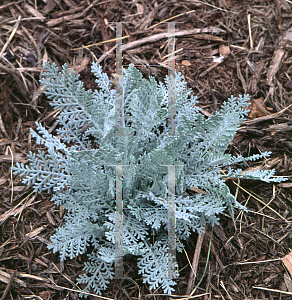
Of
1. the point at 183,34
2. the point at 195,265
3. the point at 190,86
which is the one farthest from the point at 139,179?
the point at 183,34

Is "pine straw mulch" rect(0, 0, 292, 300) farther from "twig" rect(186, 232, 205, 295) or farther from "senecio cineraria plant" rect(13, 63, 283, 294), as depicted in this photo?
"senecio cineraria plant" rect(13, 63, 283, 294)

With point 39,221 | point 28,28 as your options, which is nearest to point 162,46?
point 28,28

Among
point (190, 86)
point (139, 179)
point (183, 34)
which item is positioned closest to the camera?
point (139, 179)

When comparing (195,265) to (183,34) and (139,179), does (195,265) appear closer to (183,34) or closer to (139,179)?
(139,179)

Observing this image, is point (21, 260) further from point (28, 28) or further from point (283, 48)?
point (283, 48)

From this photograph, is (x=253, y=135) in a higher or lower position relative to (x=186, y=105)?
lower

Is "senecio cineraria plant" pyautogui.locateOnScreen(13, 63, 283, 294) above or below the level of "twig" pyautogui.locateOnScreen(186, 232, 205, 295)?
above

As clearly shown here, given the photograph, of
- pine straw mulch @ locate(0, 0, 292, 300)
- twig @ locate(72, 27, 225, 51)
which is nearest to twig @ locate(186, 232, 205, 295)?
pine straw mulch @ locate(0, 0, 292, 300)

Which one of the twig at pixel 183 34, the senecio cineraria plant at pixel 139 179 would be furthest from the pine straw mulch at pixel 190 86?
the senecio cineraria plant at pixel 139 179
